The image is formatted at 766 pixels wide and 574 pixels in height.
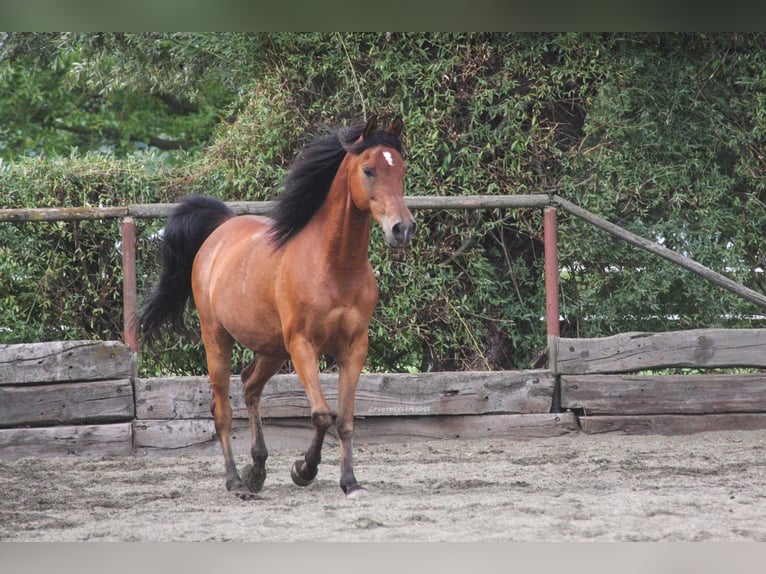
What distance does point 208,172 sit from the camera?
24.6 ft

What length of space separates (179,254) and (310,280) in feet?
4.89

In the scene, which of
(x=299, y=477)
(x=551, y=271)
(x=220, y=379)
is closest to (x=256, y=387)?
(x=220, y=379)

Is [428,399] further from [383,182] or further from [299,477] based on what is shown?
[383,182]

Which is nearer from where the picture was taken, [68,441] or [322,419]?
[322,419]

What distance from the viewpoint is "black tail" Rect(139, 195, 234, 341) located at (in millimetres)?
6207

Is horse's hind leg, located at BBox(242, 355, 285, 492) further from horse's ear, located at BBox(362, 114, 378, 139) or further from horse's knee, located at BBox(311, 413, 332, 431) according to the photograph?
horse's ear, located at BBox(362, 114, 378, 139)

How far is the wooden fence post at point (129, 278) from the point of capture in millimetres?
6660

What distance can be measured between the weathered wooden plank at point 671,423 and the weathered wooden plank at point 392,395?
0.36m

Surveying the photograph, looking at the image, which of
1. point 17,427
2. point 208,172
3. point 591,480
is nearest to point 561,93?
point 208,172

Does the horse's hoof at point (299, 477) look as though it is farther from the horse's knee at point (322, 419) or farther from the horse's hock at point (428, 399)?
the horse's hock at point (428, 399)

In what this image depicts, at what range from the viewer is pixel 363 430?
6734mm

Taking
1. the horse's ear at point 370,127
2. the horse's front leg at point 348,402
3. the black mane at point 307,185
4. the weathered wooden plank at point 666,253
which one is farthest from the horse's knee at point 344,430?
the weathered wooden plank at point 666,253
